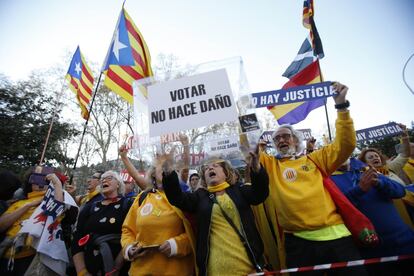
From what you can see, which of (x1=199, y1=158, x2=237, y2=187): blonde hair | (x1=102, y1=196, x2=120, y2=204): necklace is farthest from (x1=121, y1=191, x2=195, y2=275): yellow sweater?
(x1=102, y1=196, x2=120, y2=204): necklace

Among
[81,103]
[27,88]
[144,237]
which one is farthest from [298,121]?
[27,88]

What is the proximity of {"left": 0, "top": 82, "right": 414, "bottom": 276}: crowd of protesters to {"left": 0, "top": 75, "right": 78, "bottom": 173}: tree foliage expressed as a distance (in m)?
11.9

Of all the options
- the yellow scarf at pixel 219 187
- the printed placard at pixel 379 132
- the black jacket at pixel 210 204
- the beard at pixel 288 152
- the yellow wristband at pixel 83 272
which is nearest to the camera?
the black jacket at pixel 210 204

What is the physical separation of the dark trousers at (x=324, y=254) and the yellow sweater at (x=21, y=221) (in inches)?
121

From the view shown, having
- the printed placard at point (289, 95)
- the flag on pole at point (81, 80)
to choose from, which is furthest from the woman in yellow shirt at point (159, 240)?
the flag on pole at point (81, 80)

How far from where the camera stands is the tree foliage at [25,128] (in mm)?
13102

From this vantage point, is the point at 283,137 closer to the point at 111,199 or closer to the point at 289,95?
the point at 289,95

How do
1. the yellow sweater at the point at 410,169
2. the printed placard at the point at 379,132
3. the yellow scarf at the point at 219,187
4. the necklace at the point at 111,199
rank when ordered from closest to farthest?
the yellow scarf at the point at 219,187 → the necklace at the point at 111,199 → the yellow sweater at the point at 410,169 → the printed placard at the point at 379,132

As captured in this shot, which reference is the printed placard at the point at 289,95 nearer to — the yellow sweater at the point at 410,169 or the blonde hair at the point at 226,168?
the blonde hair at the point at 226,168

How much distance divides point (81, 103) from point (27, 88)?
41.8 feet

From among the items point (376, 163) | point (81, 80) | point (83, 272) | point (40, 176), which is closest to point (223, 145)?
point (83, 272)

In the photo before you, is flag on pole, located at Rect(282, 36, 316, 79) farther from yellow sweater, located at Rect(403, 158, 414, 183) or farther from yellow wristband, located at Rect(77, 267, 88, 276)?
yellow wristband, located at Rect(77, 267, 88, 276)

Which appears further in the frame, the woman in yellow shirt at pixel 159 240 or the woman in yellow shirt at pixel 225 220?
the woman in yellow shirt at pixel 159 240

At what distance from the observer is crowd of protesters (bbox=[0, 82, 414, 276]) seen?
7.48ft
